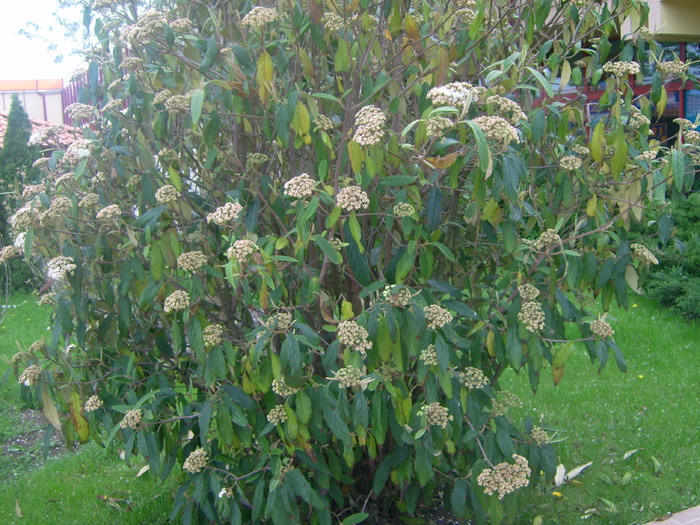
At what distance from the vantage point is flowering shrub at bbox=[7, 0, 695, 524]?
2.65 m

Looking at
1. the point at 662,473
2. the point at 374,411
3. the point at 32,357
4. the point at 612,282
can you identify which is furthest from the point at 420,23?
the point at 662,473

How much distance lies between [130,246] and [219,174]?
60cm

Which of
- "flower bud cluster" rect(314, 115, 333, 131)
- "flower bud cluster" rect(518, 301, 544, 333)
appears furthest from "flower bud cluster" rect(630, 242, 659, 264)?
"flower bud cluster" rect(314, 115, 333, 131)

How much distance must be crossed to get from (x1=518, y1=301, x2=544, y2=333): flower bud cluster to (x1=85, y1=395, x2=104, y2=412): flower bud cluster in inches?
69.5

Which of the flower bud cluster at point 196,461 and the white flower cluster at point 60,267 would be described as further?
the flower bud cluster at point 196,461

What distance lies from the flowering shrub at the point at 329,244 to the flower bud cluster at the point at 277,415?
0.01 metres

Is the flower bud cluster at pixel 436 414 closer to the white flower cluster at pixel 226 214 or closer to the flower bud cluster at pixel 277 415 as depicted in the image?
the flower bud cluster at pixel 277 415

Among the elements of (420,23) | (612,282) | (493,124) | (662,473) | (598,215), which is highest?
(420,23)

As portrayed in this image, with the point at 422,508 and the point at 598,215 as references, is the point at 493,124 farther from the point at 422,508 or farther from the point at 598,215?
the point at 422,508

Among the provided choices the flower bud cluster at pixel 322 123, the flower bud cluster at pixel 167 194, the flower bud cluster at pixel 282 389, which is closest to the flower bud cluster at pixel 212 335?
the flower bud cluster at pixel 282 389

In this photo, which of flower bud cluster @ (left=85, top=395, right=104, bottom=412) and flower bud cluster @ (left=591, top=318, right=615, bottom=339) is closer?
flower bud cluster @ (left=591, top=318, right=615, bottom=339)

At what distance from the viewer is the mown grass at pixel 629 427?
399 centimetres

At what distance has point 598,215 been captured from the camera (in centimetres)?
315

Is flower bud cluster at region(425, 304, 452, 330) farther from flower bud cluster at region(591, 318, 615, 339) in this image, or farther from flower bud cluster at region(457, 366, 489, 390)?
flower bud cluster at region(591, 318, 615, 339)
